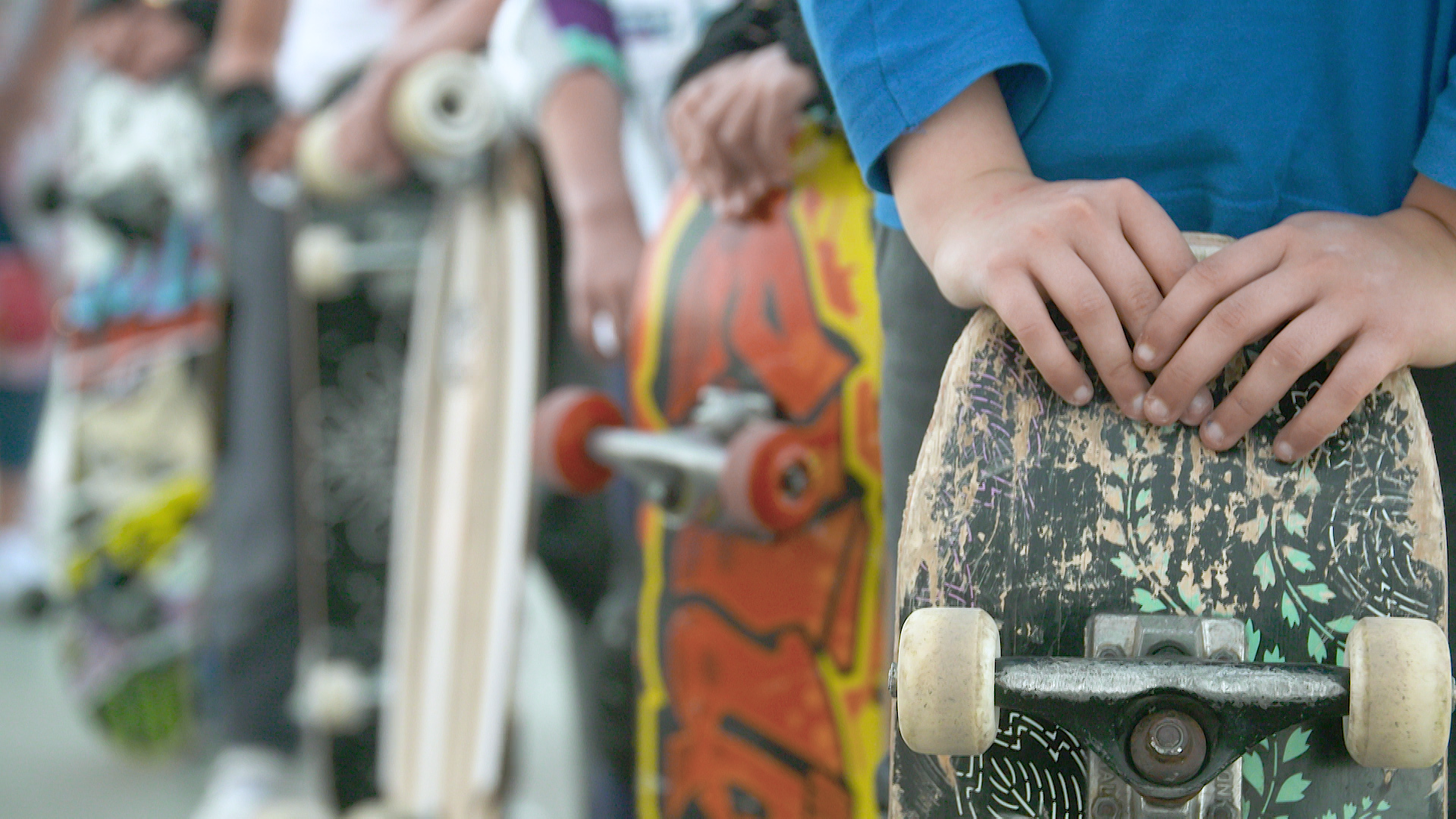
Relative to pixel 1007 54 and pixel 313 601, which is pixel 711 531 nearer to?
pixel 1007 54

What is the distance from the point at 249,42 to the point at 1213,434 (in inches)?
83.7

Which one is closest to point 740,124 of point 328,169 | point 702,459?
point 702,459

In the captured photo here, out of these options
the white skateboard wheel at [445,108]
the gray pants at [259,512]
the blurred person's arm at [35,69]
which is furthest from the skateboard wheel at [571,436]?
the blurred person's arm at [35,69]

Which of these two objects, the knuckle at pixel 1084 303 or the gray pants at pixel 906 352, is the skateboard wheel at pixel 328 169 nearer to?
the gray pants at pixel 906 352

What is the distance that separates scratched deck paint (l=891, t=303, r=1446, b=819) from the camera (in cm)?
61

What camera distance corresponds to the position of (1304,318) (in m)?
0.57

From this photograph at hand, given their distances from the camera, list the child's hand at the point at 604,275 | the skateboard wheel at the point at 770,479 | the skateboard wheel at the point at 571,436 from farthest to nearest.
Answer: the child's hand at the point at 604,275 → the skateboard wheel at the point at 571,436 → the skateboard wheel at the point at 770,479

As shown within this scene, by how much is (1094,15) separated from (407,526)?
1.41 metres

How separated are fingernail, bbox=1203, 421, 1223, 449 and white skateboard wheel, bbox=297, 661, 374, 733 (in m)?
1.54

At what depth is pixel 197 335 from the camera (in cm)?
243

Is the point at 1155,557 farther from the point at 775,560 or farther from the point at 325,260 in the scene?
the point at 325,260

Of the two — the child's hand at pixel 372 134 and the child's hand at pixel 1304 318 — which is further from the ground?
the child's hand at pixel 372 134

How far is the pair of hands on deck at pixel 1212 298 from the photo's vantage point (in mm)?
576

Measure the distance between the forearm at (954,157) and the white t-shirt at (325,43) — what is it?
1.42m
